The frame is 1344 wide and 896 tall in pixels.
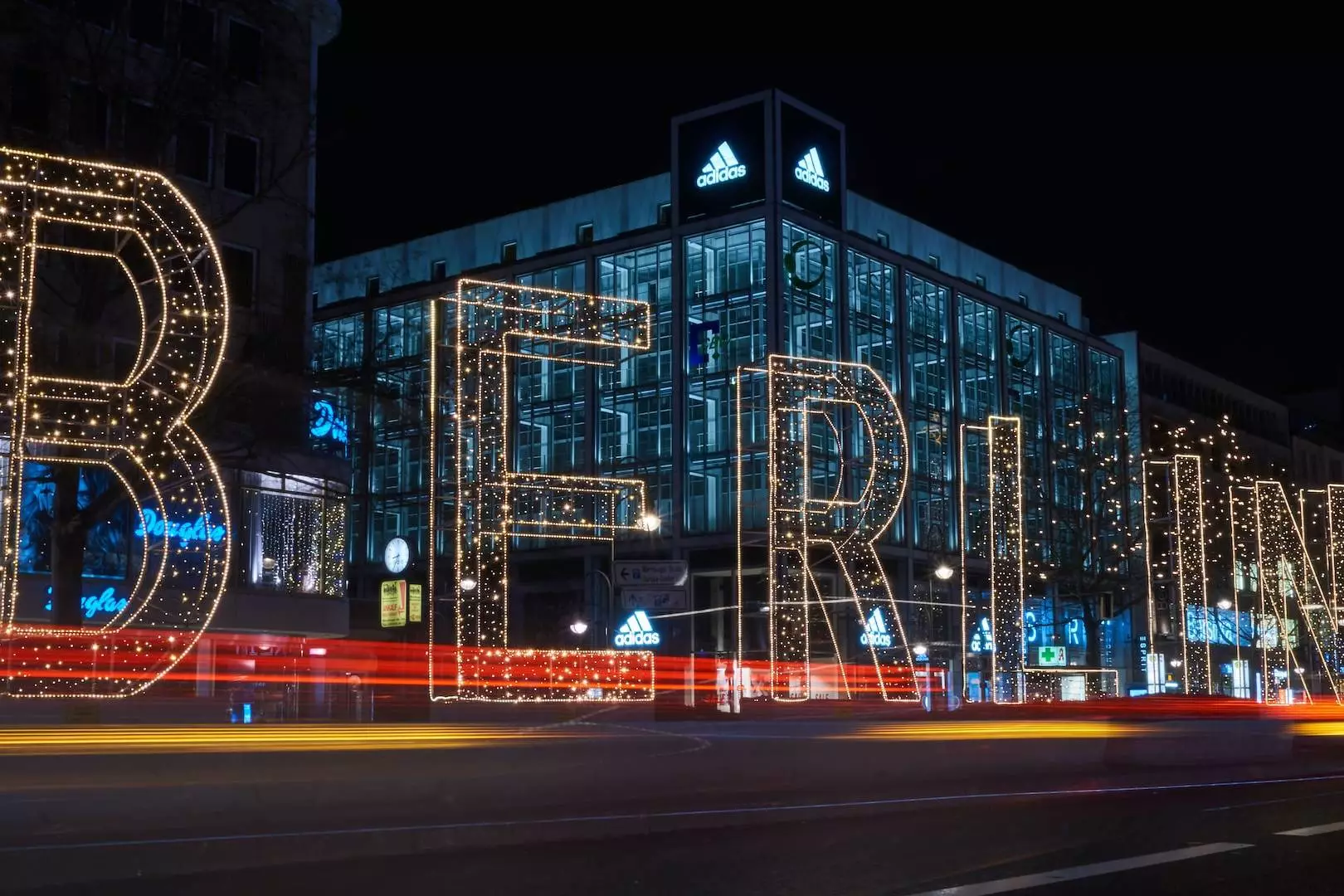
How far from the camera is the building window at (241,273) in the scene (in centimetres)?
3716

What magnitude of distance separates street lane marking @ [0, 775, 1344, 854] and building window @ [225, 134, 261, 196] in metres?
25.3

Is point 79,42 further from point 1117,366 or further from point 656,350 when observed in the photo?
point 1117,366

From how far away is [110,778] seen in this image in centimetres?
1188

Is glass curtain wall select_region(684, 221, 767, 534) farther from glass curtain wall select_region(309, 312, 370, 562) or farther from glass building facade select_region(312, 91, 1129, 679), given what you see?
glass curtain wall select_region(309, 312, 370, 562)

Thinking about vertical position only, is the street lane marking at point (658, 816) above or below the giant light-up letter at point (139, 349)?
below

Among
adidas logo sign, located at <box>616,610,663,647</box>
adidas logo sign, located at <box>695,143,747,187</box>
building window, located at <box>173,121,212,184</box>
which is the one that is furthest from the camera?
adidas logo sign, located at <box>695,143,747,187</box>

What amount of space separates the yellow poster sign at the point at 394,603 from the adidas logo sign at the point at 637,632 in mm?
4735

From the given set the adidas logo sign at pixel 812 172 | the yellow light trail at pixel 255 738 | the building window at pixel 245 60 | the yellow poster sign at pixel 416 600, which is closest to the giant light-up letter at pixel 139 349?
the yellow light trail at pixel 255 738

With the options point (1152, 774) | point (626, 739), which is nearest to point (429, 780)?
point (626, 739)

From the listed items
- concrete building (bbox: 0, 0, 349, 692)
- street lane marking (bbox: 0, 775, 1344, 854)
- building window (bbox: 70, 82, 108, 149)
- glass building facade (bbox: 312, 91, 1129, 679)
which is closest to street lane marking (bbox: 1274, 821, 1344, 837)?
street lane marking (bbox: 0, 775, 1344, 854)

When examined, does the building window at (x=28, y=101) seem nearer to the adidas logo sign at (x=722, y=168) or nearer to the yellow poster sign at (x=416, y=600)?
the yellow poster sign at (x=416, y=600)

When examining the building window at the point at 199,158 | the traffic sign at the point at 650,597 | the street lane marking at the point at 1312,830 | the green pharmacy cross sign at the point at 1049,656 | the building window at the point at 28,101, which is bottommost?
the street lane marking at the point at 1312,830

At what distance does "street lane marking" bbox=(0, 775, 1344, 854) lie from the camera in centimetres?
1135

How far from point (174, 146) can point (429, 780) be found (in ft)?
55.0
